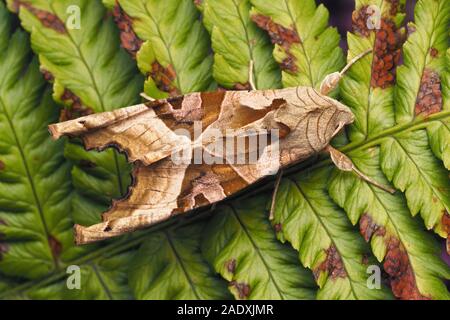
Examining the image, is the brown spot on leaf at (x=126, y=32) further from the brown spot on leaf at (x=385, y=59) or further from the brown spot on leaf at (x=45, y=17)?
the brown spot on leaf at (x=385, y=59)

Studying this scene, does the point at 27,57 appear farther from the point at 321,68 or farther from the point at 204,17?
the point at 321,68

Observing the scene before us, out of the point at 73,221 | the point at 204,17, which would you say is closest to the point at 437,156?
the point at 204,17

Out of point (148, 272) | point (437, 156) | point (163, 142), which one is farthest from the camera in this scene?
point (148, 272)

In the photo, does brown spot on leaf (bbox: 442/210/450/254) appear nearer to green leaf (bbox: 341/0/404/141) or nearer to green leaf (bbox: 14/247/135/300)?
green leaf (bbox: 341/0/404/141)

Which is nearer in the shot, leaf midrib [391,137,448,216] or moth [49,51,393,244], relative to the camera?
leaf midrib [391,137,448,216]

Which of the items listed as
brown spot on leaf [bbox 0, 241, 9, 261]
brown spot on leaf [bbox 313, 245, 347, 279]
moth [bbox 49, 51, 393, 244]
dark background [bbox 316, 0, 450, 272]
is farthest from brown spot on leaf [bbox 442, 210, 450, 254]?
brown spot on leaf [bbox 0, 241, 9, 261]

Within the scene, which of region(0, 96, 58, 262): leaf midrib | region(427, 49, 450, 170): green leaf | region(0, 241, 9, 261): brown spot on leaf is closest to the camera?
region(427, 49, 450, 170): green leaf
